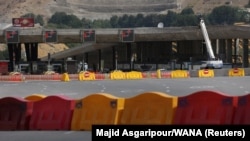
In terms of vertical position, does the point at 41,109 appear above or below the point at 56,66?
above

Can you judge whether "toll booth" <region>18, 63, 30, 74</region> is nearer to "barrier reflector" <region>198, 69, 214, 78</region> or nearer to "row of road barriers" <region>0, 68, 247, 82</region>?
"row of road barriers" <region>0, 68, 247, 82</region>

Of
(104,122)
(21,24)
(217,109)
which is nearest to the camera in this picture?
(217,109)

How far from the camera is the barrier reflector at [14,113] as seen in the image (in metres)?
18.5

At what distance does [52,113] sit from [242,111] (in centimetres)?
514

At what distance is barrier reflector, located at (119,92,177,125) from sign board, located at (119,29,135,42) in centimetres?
7903

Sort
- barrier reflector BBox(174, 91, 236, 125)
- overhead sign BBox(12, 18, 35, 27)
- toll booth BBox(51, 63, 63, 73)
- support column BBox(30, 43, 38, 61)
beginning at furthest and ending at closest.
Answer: support column BBox(30, 43, 38, 61)
overhead sign BBox(12, 18, 35, 27)
toll booth BBox(51, 63, 63, 73)
barrier reflector BBox(174, 91, 236, 125)

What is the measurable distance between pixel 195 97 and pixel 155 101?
106 centimetres

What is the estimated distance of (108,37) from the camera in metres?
99.4

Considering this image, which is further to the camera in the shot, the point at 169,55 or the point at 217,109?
the point at 169,55

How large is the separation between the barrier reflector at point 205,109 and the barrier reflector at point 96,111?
64.9 inches

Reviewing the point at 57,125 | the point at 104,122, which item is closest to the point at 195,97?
the point at 104,122

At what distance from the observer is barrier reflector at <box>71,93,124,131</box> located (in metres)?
17.5

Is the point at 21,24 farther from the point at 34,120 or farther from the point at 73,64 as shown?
the point at 34,120

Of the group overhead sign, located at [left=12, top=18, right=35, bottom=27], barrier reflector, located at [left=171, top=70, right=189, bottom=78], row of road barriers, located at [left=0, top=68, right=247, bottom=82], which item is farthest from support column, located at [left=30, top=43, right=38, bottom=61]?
barrier reflector, located at [left=171, top=70, right=189, bottom=78]
